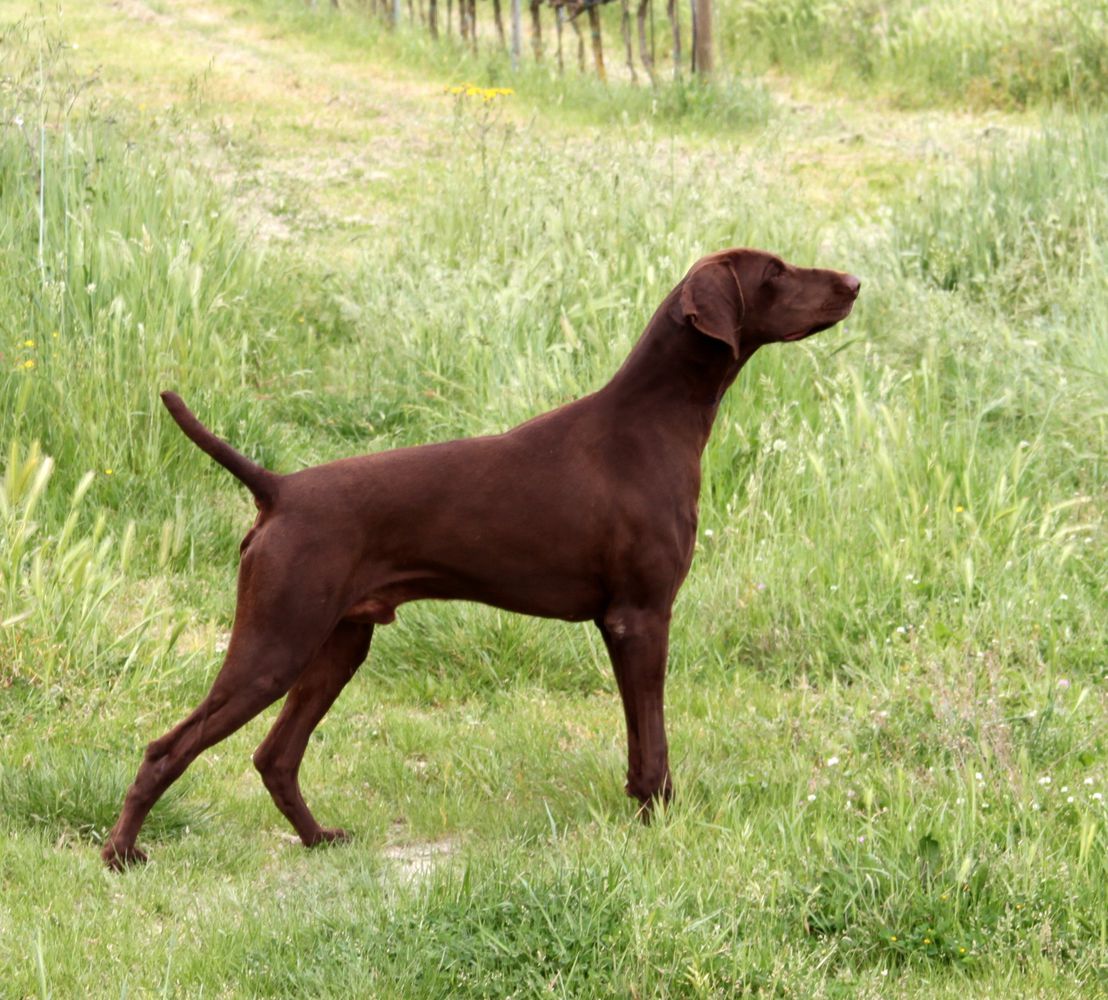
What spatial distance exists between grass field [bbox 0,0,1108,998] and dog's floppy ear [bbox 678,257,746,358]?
→ 1178mm

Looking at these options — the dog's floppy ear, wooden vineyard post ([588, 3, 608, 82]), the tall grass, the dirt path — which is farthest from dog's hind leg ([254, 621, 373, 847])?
wooden vineyard post ([588, 3, 608, 82])

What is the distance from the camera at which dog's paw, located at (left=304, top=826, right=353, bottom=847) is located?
4133 millimetres

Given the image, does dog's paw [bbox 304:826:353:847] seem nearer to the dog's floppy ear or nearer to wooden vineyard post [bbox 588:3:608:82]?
the dog's floppy ear

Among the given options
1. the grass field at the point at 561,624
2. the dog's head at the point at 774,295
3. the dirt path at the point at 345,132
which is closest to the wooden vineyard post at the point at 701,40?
the dirt path at the point at 345,132

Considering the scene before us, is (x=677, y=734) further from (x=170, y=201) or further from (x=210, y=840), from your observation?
(x=170, y=201)

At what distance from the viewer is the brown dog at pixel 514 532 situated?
12.3ft

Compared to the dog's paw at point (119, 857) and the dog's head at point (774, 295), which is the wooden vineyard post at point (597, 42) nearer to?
the dog's head at point (774, 295)

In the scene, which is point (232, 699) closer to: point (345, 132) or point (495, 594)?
point (495, 594)

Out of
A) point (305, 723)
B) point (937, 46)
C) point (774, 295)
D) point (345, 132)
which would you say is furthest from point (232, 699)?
point (937, 46)

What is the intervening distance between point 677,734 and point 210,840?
55.9 inches

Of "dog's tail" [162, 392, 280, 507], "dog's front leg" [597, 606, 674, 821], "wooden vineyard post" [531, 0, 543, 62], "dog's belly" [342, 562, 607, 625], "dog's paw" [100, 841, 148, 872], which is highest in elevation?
"wooden vineyard post" [531, 0, 543, 62]

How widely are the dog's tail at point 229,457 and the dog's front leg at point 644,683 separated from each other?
36.7 inches

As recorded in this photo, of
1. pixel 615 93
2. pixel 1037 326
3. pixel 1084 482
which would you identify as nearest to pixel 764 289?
pixel 1084 482

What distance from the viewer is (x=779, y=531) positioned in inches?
228
